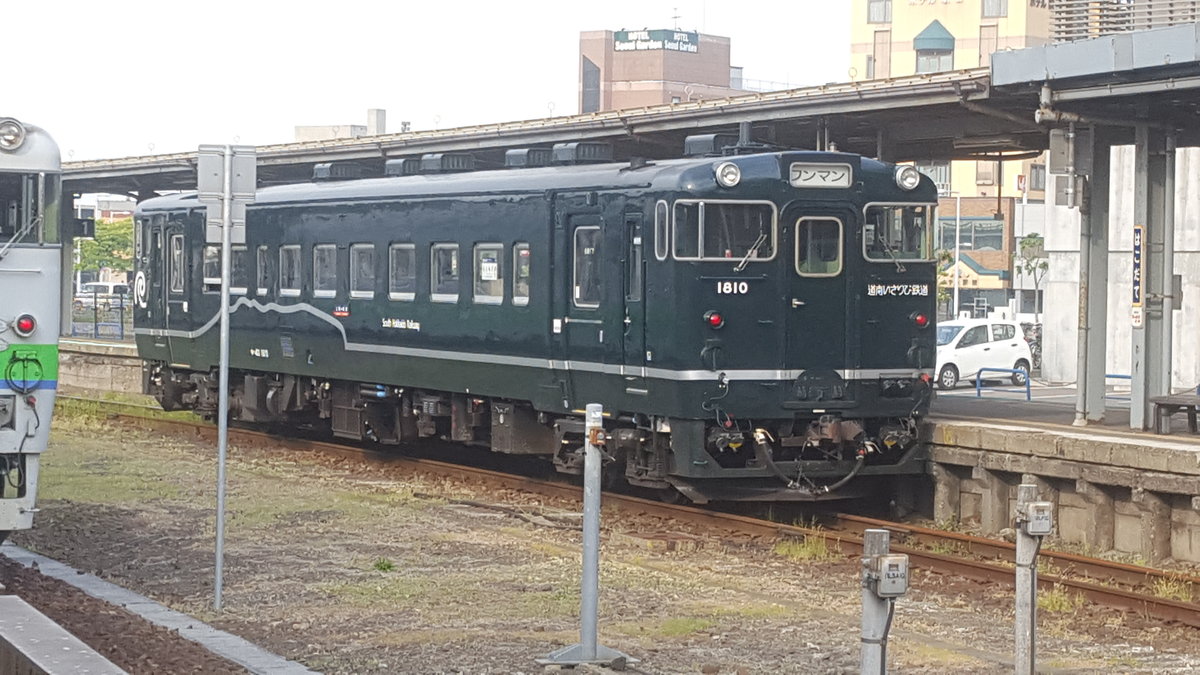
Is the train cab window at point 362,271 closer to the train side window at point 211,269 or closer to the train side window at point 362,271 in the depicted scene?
the train side window at point 362,271

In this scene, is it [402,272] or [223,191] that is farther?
[402,272]

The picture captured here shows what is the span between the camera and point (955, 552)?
14.6 metres

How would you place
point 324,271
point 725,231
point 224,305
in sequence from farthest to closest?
point 324,271
point 725,231
point 224,305

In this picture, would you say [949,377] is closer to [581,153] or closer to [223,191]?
[581,153]

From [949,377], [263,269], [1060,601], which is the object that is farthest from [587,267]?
[949,377]

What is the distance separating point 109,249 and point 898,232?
61.9 m

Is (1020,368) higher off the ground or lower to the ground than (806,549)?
higher

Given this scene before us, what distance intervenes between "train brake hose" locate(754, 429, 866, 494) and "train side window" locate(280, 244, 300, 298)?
836 centimetres

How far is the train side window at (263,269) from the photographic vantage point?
2247 cm

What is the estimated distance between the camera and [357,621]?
10883mm

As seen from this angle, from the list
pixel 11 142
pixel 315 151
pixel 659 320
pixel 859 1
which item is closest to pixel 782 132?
pixel 659 320

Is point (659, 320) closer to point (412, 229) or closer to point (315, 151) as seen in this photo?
point (412, 229)

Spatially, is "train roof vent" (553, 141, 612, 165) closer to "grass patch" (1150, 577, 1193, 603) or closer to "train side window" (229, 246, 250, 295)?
"train side window" (229, 246, 250, 295)

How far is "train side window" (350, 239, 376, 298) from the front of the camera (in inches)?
796
